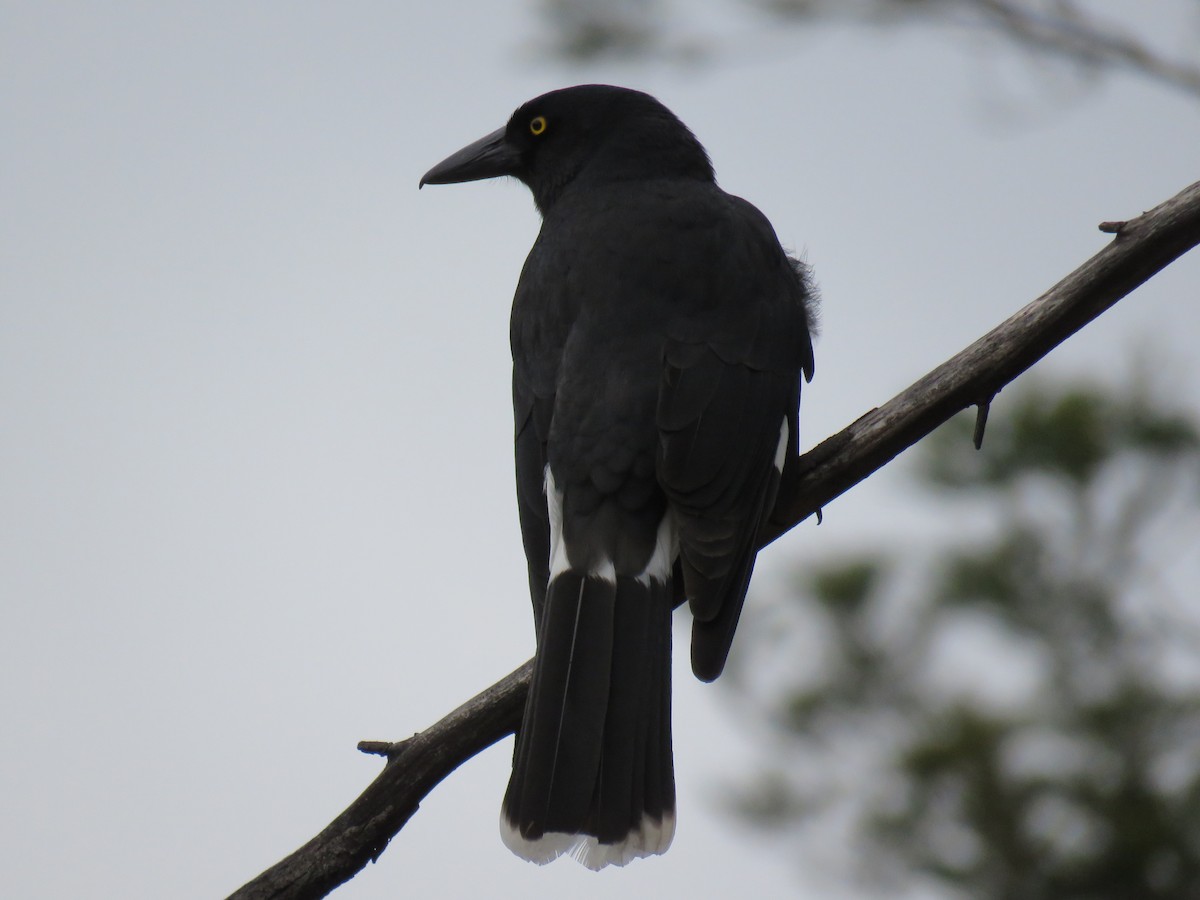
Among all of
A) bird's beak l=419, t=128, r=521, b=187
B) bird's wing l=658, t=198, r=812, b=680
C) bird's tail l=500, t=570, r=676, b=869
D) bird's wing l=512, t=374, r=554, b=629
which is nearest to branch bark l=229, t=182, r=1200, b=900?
bird's tail l=500, t=570, r=676, b=869

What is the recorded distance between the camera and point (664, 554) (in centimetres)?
342

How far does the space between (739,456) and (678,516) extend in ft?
0.68

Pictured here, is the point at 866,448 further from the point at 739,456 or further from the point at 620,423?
the point at 620,423

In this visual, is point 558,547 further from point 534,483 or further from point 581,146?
point 581,146

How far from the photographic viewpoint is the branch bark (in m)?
2.97

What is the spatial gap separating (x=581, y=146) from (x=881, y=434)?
1.90 meters

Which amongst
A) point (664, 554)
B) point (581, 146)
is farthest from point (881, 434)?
point (581, 146)

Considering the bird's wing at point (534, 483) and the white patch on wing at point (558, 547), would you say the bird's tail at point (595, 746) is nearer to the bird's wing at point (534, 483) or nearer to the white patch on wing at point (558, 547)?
the white patch on wing at point (558, 547)

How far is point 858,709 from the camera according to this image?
28.4 ft

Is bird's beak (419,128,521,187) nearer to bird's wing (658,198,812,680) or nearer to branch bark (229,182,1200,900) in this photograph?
bird's wing (658,198,812,680)

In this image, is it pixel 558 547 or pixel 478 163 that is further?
pixel 478 163

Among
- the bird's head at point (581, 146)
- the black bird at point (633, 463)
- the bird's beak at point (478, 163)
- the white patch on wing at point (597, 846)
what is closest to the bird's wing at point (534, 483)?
the black bird at point (633, 463)

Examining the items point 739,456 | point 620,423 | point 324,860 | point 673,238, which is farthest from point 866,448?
point 324,860

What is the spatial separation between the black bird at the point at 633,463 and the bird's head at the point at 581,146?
0.70ft
